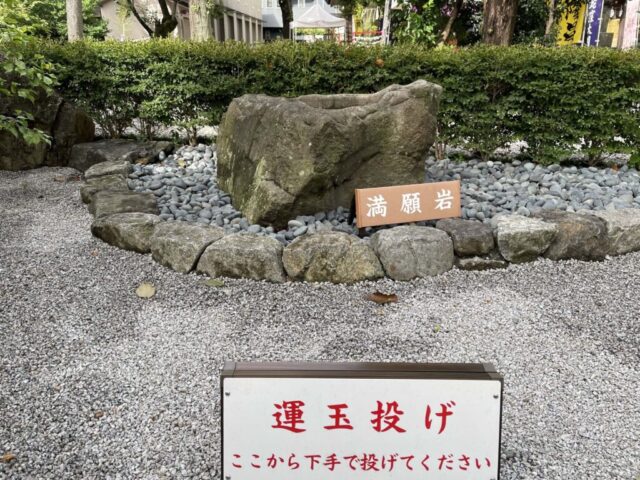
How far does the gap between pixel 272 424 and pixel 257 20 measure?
97.8 feet

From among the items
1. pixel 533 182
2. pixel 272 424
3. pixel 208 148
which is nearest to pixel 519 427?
pixel 272 424

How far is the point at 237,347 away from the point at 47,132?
4.81 meters

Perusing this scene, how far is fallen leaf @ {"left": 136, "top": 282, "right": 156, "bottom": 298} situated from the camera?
141 inches

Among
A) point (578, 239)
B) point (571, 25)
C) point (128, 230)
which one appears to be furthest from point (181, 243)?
point (571, 25)

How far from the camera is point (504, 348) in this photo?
9.88 ft

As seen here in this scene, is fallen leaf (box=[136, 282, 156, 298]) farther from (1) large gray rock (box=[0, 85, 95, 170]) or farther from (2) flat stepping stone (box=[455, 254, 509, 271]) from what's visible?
(1) large gray rock (box=[0, 85, 95, 170])

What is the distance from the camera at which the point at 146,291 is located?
3607 millimetres

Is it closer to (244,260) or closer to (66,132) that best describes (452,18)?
(66,132)

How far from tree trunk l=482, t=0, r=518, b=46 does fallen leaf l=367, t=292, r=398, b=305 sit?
17.5 ft

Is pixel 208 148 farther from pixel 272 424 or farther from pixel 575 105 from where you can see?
pixel 272 424

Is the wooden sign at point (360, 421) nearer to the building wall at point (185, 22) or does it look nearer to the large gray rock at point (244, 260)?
the large gray rock at point (244, 260)

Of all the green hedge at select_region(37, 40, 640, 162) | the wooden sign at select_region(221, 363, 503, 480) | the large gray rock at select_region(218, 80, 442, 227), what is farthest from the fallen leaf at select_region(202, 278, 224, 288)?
the green hedge at select_region(37, 40, 640, 162)

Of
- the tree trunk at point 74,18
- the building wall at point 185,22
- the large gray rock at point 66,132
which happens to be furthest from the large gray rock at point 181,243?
the building wall at point 185,22

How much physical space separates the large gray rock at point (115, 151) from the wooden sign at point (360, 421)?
5034 mm
